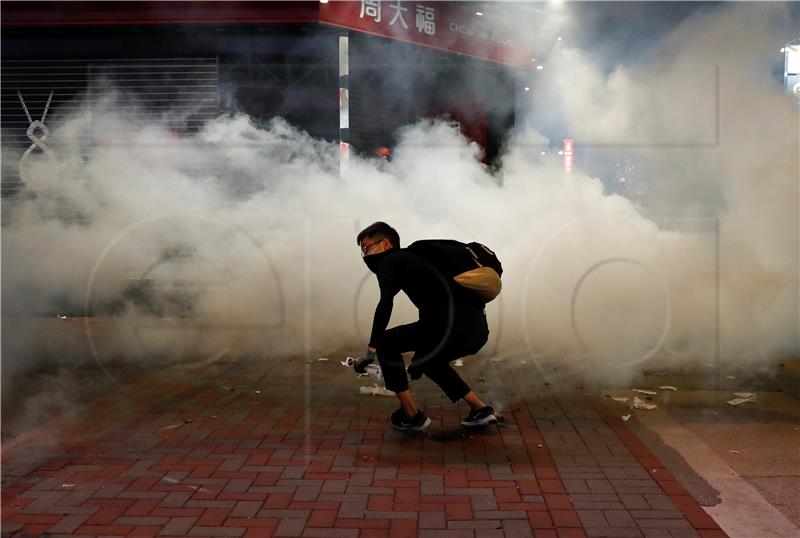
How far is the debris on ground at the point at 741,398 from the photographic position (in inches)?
178

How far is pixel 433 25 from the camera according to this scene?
27.5 ft

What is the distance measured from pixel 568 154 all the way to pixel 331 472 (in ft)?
17.9

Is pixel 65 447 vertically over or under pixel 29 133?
under

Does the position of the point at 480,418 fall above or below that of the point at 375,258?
below

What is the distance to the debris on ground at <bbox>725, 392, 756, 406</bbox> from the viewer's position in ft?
14.9

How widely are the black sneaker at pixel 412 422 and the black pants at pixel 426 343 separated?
184 mm

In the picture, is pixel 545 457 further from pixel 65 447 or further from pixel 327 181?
pixel 327 181

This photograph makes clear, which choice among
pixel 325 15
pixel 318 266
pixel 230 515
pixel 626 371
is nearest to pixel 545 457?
pixel 230 515

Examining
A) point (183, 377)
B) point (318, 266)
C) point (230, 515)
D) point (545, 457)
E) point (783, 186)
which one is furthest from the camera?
point (318, 266)

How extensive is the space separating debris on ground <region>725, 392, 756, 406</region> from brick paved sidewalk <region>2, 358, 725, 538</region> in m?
0.91

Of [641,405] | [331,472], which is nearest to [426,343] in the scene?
[331,472]

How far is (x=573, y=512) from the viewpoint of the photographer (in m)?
2.93

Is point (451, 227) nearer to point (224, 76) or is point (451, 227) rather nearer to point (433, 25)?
point (433, 25)

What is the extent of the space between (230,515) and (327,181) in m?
4.60
